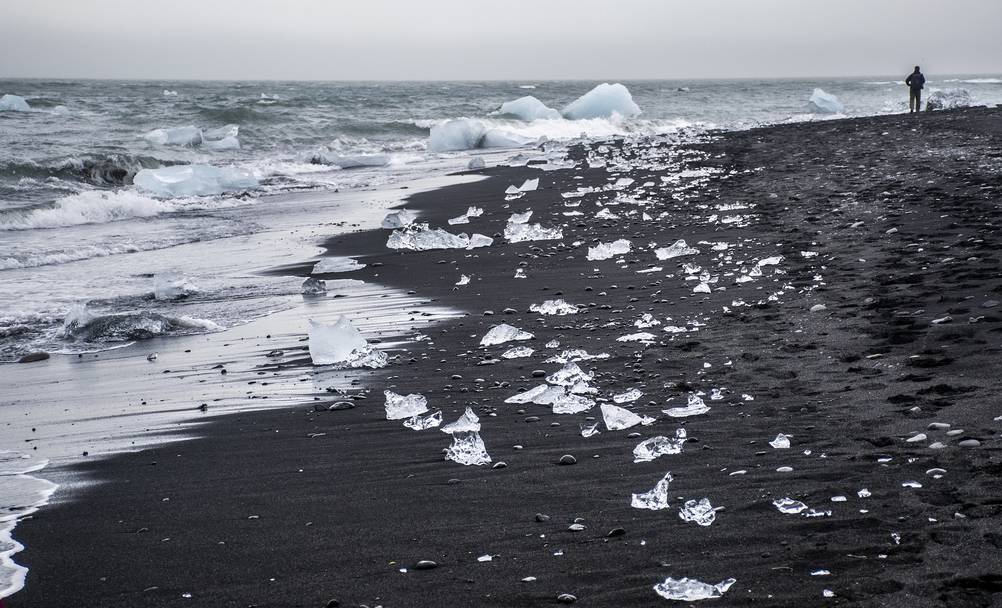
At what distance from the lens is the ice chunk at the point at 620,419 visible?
12.0ft

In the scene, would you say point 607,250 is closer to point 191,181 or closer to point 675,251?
point 675,251

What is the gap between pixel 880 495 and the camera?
270cm

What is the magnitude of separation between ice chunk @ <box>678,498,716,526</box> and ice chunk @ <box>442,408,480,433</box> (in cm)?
122

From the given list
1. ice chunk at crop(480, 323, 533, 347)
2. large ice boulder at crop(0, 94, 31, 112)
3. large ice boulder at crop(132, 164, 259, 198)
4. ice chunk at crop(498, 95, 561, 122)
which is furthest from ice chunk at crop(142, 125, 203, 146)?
ice chunk at crop(480, 323, 533, 347)

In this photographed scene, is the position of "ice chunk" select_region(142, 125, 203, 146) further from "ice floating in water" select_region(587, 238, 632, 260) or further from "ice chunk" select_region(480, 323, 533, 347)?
"ice chunk" select_region(480, 323, 533, 347)

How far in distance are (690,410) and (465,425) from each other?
39.4 inches

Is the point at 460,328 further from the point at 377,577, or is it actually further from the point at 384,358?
the point at 377,577

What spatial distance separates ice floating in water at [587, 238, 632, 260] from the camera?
7.67 meters

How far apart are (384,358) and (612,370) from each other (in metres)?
1.38

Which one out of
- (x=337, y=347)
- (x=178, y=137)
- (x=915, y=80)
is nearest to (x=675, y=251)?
(x=337, y=347)

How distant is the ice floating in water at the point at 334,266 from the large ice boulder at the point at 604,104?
30892 mm

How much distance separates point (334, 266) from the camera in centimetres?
801

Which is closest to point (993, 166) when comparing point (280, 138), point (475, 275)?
point (475, 275)

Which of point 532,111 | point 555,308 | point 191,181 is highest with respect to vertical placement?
point 532,111
